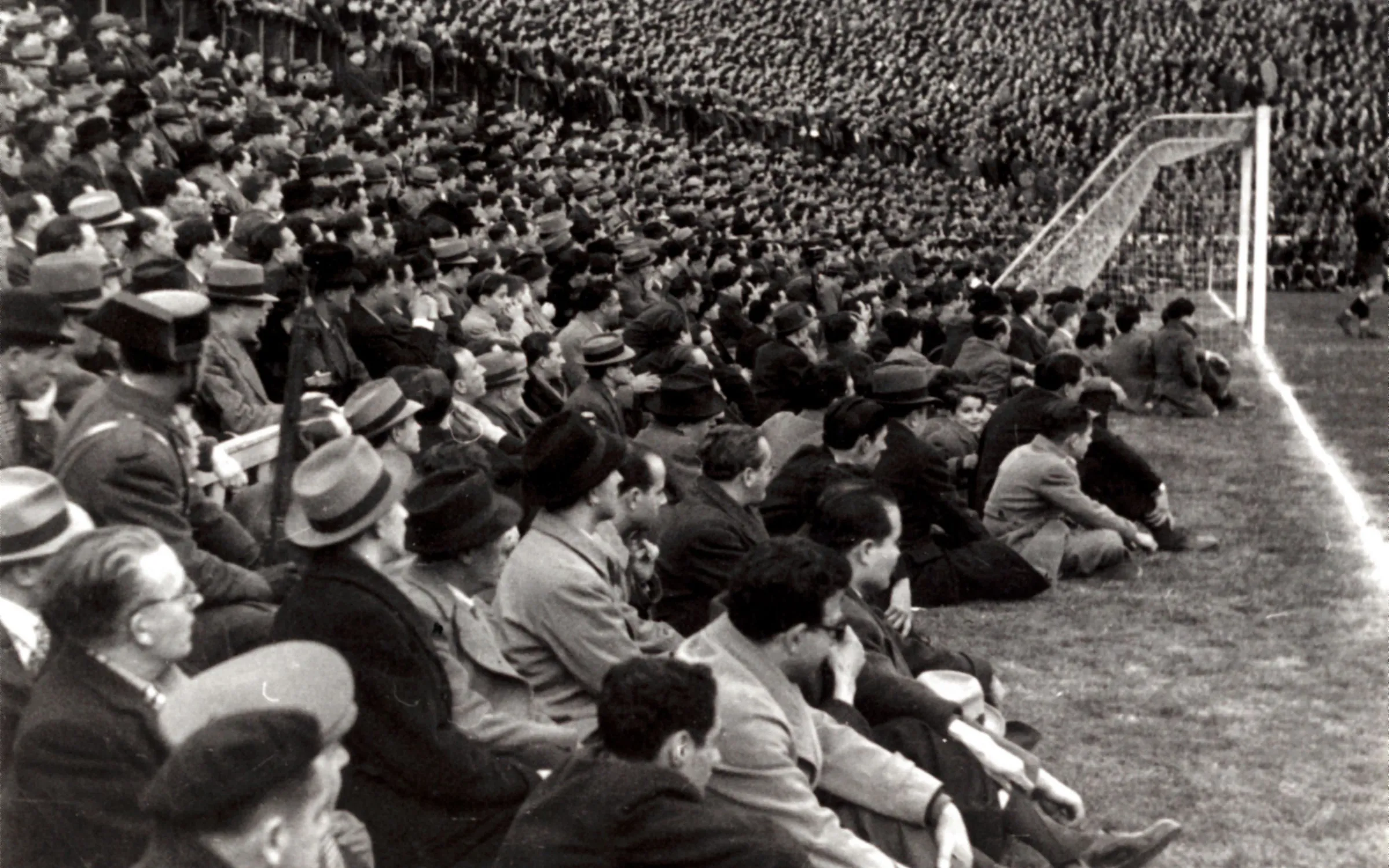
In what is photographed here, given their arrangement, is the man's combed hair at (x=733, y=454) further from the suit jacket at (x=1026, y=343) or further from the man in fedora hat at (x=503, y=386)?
the suit jacket at (x=1026, y=343)

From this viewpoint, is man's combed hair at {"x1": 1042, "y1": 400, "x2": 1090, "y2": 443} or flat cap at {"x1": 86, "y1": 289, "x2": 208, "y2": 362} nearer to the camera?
flat cap at {"x1": 86, "y1": 289, "x2": 208, "y2": 362}

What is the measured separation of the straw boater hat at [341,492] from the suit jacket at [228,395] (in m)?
2.99

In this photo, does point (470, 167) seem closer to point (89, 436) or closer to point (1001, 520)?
point (1001, 520)

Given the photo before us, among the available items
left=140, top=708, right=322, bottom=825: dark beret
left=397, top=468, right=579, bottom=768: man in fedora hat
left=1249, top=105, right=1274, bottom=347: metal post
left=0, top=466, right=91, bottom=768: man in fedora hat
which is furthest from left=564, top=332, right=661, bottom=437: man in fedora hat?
left=1249, top=105, right=1274, bottom=347: metal post

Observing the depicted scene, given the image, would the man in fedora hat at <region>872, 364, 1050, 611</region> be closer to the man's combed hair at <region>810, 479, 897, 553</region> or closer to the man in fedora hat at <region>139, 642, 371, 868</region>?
the man's combed hair at <region>810, 479, 897, 553</region>

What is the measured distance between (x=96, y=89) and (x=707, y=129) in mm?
21009

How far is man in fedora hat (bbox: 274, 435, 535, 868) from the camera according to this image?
16.0 feet

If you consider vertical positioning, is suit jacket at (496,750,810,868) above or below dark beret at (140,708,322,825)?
below

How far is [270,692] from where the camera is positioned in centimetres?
329

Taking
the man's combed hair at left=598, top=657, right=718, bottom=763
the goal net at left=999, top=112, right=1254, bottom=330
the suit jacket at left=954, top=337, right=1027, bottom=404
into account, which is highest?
the man's combed hair at left=598, top=657, right=718, bottom=763

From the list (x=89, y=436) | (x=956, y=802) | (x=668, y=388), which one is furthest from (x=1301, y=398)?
(x=89, y=436)

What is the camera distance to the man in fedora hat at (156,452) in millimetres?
5559

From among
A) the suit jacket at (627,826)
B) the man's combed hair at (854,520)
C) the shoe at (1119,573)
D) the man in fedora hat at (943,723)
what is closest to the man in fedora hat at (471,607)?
the man in fedora hat at (943,723)

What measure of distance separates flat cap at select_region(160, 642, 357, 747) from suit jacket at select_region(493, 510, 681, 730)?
269 cm
